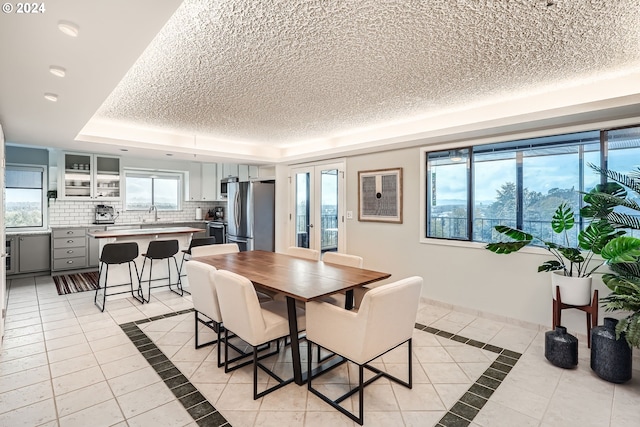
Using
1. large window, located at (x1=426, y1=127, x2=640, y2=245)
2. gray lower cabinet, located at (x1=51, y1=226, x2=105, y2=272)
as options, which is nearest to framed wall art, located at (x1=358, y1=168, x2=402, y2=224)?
large window, located at (x1=426, y1=127, x2=640, y2=245)

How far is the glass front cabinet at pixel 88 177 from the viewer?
5941 mm

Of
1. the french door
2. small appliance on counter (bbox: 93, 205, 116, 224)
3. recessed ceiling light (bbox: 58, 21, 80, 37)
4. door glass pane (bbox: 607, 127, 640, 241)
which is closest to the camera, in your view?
recessed ceiling light (bbox: 58, 21, 80, 37)

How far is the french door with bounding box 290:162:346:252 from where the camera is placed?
532 centimetres

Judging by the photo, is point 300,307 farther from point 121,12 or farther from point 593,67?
point 593,67

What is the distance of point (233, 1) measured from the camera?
5.38 feet

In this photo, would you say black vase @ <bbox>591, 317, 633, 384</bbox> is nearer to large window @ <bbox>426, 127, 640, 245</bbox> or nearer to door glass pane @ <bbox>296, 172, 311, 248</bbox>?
large window @ <bbox>426, 127, 640, 245</bbox>

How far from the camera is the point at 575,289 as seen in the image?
272 centimetres

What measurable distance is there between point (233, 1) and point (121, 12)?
1.76ft

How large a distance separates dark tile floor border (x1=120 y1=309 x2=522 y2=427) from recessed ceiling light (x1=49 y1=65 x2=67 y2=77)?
2.21 meters

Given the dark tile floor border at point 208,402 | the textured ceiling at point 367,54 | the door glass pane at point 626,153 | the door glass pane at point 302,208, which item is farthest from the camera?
the door glass pane at point 302,208

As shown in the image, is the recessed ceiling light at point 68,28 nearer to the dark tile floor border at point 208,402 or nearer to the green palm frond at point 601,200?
the dark tile floor border at point 208,402

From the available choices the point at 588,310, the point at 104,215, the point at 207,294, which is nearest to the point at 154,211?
the point at 104,215

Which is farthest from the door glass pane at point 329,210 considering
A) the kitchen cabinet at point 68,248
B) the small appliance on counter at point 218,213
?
the kitchen cabinet at point 68,248

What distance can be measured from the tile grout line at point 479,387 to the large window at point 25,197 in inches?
285
